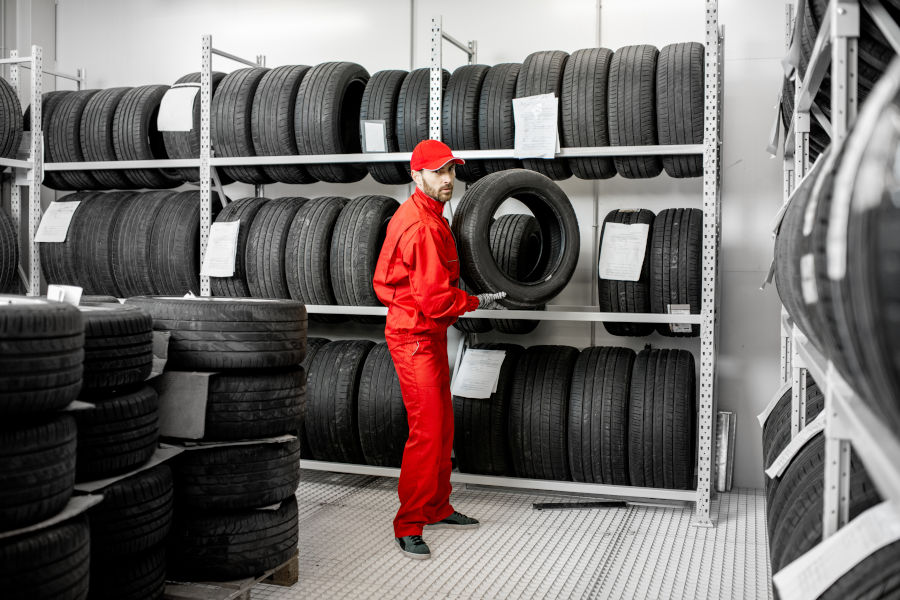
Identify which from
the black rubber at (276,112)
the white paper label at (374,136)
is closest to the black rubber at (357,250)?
the white paper label at (374,136)

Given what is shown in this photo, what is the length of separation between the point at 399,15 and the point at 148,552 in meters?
4.55

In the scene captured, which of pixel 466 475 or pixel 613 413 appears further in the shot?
pixel 466 475

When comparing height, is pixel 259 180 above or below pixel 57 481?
above

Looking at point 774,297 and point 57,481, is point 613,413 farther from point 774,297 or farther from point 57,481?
point 57,481

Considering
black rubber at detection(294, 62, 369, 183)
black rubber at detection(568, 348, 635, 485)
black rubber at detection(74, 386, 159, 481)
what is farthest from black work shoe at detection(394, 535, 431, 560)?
black rubber at detection(294, 62, 369, 183)

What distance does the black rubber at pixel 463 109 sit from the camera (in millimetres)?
5160

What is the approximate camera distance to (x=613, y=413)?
4.92 metres

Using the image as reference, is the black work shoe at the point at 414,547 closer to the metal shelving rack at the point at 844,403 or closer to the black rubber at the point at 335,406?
the black rubber at the point at 335,406

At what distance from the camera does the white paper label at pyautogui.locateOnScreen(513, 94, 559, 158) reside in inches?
195

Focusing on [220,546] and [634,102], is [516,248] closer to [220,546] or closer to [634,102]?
[634,102]

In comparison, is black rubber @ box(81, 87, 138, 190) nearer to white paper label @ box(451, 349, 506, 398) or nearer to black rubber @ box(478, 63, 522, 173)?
black rubber @ box(478, 63, 522, 173)

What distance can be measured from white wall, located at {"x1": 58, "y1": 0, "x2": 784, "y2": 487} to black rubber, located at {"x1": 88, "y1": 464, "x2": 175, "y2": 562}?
335 centimetres

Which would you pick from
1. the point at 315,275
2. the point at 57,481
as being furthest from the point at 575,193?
the point at 57,481

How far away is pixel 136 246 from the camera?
5945 mm
